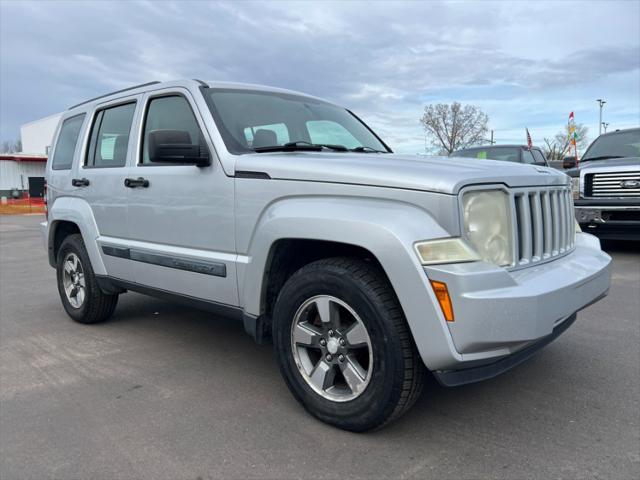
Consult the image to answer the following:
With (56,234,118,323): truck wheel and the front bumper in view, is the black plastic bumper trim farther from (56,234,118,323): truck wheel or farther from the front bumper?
(56,234,118,323): truck wheel

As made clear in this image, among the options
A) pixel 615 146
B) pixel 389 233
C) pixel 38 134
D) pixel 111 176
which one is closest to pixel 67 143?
pixel 111 176

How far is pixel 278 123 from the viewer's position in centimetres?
378

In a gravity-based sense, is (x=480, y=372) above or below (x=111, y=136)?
below

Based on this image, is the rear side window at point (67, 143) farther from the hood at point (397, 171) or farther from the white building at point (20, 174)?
the white building at point (20, 174)

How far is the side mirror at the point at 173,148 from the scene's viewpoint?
3.22 meters

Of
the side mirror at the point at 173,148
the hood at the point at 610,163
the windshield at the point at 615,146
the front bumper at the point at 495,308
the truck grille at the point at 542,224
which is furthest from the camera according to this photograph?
the windshield at the point at 615,146

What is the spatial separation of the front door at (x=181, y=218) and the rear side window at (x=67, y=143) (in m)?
1.34

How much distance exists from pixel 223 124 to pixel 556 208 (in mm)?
2101

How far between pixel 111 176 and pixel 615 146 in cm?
828

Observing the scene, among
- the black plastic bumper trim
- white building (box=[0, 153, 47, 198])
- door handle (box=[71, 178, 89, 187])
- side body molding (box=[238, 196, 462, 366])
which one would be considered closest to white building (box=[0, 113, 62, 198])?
white building (box=[0, 153, 47, 198])

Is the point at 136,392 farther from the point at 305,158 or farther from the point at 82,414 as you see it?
the point at 305,158

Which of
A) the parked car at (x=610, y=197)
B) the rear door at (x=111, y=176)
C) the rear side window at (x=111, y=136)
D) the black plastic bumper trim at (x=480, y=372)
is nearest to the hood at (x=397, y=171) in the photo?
the black plastic bumper trim at (x=480, y=372)

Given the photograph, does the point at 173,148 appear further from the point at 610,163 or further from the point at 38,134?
the point at 38,134

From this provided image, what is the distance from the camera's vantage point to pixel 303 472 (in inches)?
96.2
